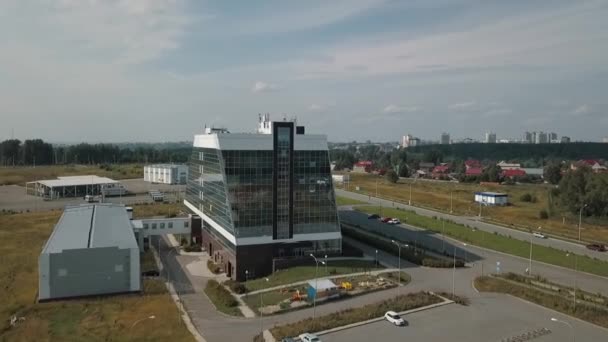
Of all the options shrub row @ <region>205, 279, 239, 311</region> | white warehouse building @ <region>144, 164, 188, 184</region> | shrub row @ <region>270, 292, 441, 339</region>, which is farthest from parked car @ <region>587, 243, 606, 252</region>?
white warehouse building @ <region>144, 164, 188, 184</region>

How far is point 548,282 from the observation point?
1529 inches

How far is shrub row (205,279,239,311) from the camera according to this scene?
33.9 metres

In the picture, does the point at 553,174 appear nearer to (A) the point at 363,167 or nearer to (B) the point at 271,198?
(A) the point at 363,167

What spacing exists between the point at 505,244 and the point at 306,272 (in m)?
26.0

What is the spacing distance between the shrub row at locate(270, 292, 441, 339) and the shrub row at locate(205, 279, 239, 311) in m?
6.06

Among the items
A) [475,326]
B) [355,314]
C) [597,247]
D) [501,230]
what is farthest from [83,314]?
[501,230]

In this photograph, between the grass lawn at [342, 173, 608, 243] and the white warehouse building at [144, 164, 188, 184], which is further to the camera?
the white warehouse building at [144, 164, 188, 184]

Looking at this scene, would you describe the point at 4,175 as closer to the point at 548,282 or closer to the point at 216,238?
the point at 216,238

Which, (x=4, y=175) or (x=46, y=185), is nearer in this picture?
(x=46, y=185)

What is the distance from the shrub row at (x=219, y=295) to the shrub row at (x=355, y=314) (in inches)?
239

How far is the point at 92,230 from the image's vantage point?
147 ft

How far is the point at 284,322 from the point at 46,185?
80619 millimetres

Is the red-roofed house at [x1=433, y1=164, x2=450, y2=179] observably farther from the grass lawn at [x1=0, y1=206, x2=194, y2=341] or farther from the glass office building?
the grass lawn at [x1=0, y1=206, x2=194, y2=341]

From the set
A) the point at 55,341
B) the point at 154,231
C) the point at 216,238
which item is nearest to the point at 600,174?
the point at 216,238
